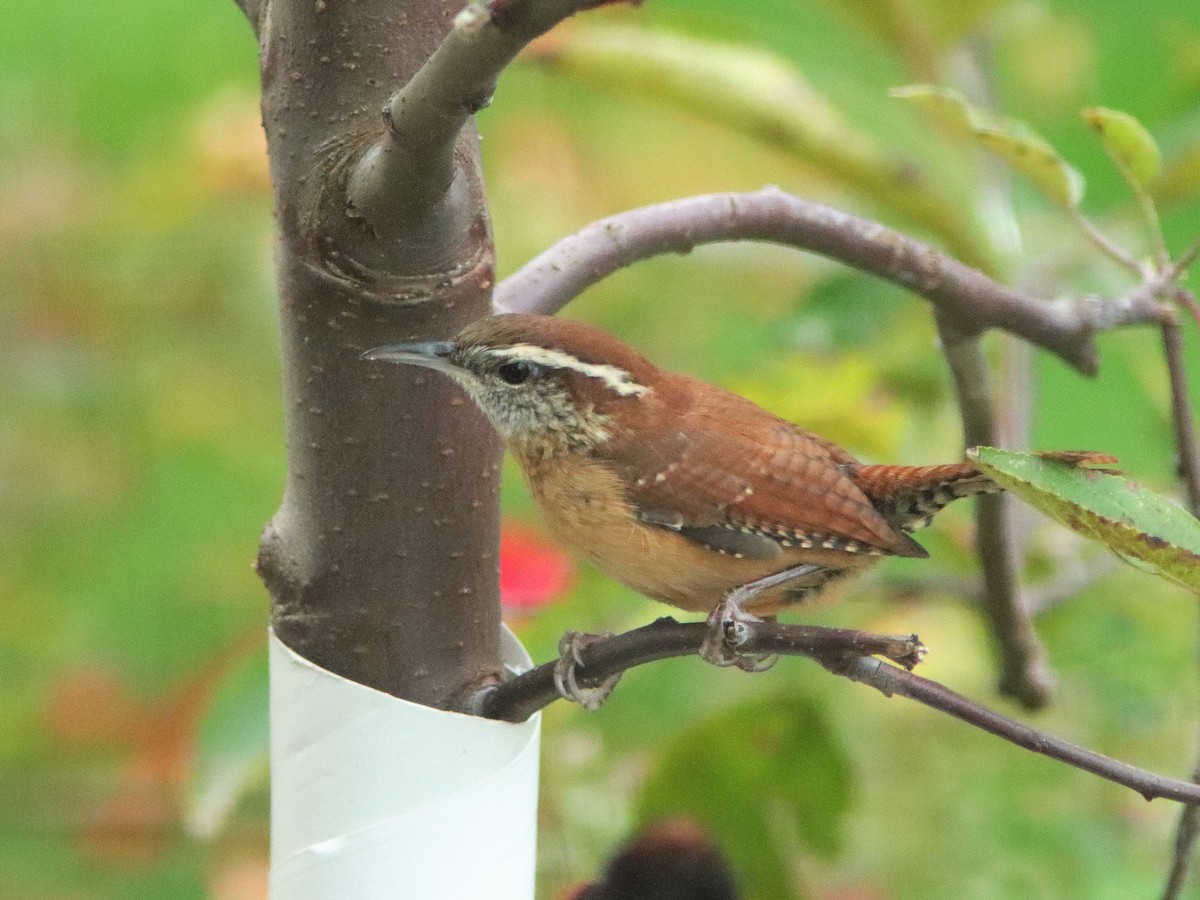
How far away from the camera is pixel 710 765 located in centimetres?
206

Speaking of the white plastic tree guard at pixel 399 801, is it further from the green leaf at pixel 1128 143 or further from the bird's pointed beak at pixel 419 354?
the green leaf at pixel 1128 143

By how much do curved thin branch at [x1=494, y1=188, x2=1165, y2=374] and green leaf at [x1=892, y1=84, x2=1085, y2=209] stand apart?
144 mm

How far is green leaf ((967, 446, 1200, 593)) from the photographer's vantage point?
42.4 inches

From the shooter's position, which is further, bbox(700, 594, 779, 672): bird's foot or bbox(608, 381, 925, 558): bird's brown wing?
bbox(608, 381, 925, 558): bird's brown wing

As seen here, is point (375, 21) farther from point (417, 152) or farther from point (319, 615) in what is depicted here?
point (319, 615)

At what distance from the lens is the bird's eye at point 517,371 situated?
1511 mm

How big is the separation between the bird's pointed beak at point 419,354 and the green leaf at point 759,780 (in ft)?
3.06

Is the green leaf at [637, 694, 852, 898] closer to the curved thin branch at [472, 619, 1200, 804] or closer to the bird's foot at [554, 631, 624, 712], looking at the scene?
the bird's foot at [554, 631, 624, 712]

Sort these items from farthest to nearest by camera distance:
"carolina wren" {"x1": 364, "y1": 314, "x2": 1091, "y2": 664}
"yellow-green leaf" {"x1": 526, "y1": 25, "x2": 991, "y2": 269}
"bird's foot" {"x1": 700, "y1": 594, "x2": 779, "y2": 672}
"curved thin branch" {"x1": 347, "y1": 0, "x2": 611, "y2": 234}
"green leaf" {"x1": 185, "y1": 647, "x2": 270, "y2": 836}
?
1. "yellow-green leaf" {"x1": 526, "y1": 25, "x2": 991, "y2": 269}
2. "green leaf" {"x1": 185, "y1": 647, "x2": 270, "y2": 836}
3. "carolina wren" {"x1": 364, "y1": 314, "x2": 1091, "y2": 664}
4. "bird's foot" {"x1": 700, "y1": 594, "x2": 779, "y2": 672}
5. "curved thin branch" {"x1": 347, "y1": 0, "x2": 611, "y2": 234}

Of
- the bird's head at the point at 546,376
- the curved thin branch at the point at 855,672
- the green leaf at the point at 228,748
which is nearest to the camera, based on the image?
the curved thin branch at the point at 855,672

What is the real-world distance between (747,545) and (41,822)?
1859mm

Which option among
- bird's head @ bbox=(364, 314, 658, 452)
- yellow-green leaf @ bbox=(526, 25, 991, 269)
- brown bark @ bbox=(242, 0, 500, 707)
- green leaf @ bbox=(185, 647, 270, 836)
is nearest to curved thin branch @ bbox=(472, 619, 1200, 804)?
brown bark @ bbox=(242, 0, 500, 707)

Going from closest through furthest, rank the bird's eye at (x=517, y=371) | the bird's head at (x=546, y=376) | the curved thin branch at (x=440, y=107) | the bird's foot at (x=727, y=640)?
the curved thin branch at (x=440, y=107), the bird's foot at (x=727, y=640), the bird's head at (x=546, y=376), the bird's eye at (x=517, y=371)

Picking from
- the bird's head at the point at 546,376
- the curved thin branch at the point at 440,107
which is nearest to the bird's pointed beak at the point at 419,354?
the bird's head at the point at 546,376
